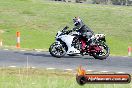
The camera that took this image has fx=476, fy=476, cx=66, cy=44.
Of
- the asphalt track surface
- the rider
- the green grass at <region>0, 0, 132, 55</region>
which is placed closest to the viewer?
the asphalt track surface

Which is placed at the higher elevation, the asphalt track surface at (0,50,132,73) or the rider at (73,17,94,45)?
the rider at (73,17,94,45)

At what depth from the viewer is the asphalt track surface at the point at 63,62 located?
17.5 m

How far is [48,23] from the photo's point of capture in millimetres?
47406

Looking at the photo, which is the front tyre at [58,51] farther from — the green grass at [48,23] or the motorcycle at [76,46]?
the green grass at [48,23]

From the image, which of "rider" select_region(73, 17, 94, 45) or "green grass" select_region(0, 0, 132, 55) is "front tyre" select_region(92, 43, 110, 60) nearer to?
"rider" select_region(73, 17, 94, 45)

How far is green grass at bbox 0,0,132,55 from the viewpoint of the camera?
36750 mm

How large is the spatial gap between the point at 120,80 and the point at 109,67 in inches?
431

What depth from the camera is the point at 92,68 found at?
57.3ft

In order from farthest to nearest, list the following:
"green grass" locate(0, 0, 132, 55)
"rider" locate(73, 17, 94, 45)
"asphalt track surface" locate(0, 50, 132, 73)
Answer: "green grass" locate(0, 0, 132, 55) → "rider" locate(73, 17, 94, 45) → "asphalt track surface" locate(0, 50, 132, 73)

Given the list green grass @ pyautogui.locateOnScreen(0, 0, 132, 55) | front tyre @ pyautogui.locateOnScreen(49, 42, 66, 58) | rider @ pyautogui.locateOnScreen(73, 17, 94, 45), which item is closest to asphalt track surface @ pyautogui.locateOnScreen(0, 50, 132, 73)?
front tyre @ pyautogui.locateOnScreen(49, 42, 66, 58)

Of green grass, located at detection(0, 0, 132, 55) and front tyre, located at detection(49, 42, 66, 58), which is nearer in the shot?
front tyre, located at detection(49, 42, 66, 58)

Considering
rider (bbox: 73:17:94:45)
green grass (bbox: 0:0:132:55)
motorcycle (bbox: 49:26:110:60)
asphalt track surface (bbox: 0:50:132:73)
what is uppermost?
rider (bbox: 73:17:94:45)

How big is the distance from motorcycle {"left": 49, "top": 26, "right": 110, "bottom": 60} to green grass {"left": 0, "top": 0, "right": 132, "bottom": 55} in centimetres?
1250

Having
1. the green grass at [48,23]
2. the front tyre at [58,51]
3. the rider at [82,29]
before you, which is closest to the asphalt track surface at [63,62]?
the front tyre at [58,51]
